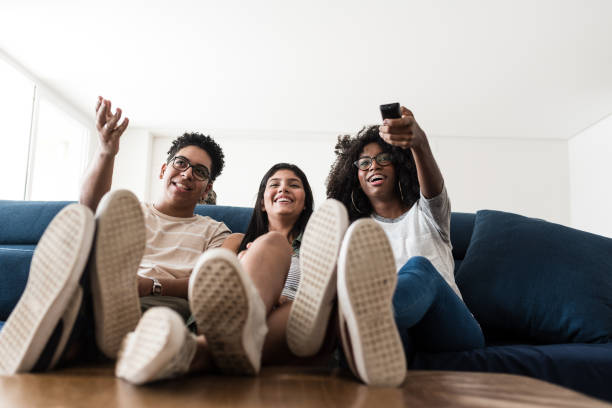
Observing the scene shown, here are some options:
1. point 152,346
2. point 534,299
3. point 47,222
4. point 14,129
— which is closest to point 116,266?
point 152,346

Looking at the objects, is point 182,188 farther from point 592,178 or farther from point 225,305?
point 592,178

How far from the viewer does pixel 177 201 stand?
1.67 meters

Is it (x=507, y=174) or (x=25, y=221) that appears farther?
(x=507, y=174)

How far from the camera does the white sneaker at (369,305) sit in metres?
0.75

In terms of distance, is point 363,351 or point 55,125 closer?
point 363,351

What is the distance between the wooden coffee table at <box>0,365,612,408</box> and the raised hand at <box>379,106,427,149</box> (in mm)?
759

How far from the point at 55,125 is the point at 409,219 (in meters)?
6.31

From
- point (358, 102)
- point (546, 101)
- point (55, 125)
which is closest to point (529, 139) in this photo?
point (546, 101)

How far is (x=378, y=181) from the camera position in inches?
67.0

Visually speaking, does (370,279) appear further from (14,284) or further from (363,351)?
(14,284)

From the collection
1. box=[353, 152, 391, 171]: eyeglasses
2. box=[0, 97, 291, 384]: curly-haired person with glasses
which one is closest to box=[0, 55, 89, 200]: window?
box=[353, 152, 391, 171]: eyeglasses

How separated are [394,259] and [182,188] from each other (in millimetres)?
1073

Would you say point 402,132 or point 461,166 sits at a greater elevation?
point 461,166

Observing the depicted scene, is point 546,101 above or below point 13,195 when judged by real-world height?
above
